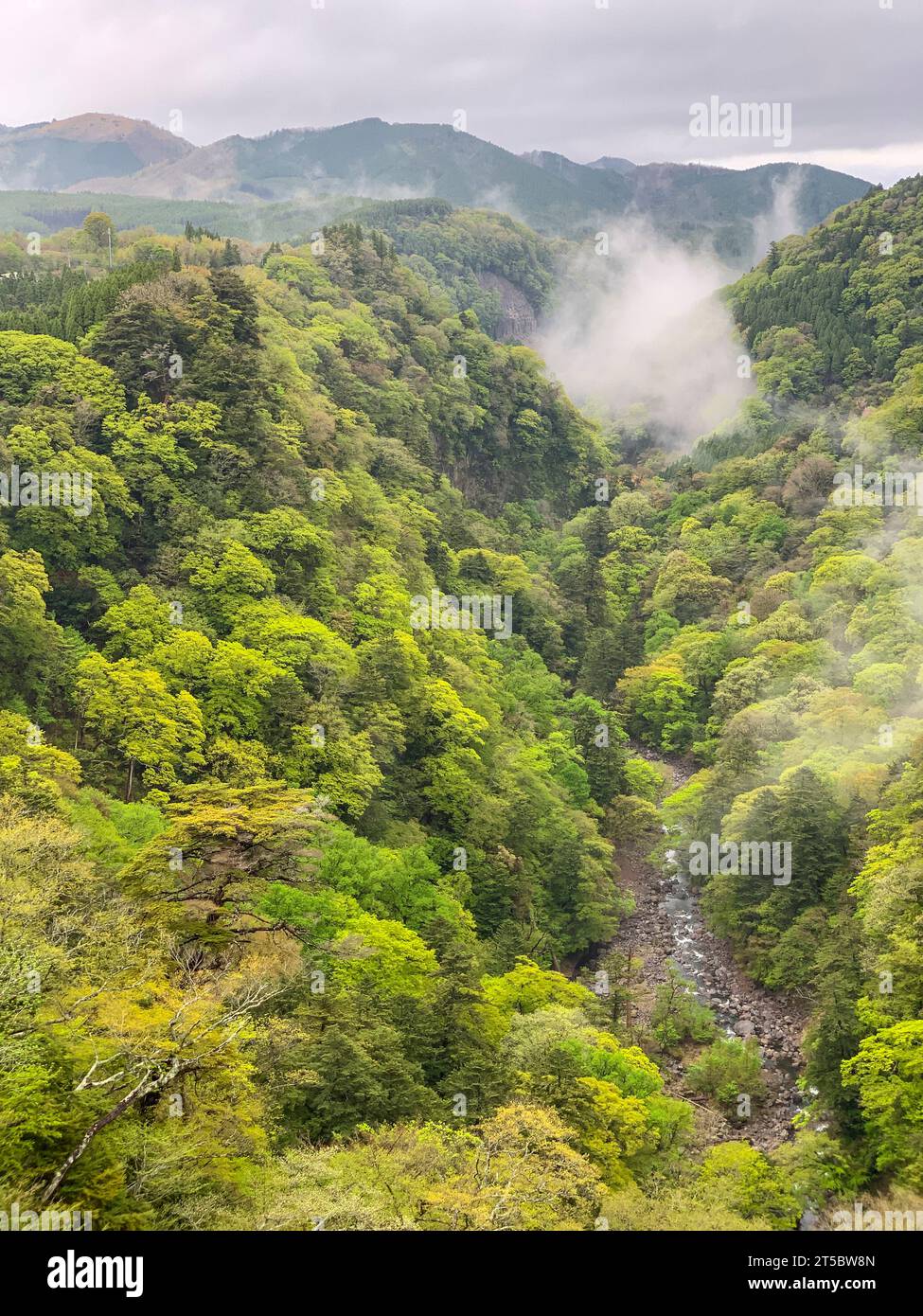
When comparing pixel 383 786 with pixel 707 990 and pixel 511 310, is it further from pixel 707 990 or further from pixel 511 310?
pixel 511 310

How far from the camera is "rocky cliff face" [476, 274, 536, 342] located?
186m

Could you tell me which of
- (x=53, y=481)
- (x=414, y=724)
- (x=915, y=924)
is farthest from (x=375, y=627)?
(x=915, y=924)

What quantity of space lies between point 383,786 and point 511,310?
163397 millimetres

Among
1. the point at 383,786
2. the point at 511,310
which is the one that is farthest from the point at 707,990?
the point at 511,310

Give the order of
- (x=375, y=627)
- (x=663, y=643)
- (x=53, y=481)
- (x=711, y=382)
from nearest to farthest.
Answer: (x=53, y=481) → (x=375, y=627) → (x=663, y=643) → (x=711, y=382)

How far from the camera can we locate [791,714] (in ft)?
186

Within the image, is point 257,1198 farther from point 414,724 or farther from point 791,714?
point 791,714

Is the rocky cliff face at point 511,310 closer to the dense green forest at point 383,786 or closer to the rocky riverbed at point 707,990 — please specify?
the dense green forest at point 383,786

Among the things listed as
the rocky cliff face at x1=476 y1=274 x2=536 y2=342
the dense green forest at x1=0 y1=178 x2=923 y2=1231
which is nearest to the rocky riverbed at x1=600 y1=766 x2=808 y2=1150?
the dense green forest at x1=0 y1=178 x2=923 y2=1231

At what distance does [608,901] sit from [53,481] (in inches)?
1230

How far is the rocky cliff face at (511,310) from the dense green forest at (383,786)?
315ft

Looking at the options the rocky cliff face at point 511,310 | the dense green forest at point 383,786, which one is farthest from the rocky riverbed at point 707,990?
the rocky cliff face at point 511,310

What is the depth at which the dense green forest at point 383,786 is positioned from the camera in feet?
62.7

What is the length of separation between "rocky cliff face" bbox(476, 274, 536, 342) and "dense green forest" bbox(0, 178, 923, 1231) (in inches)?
3780
